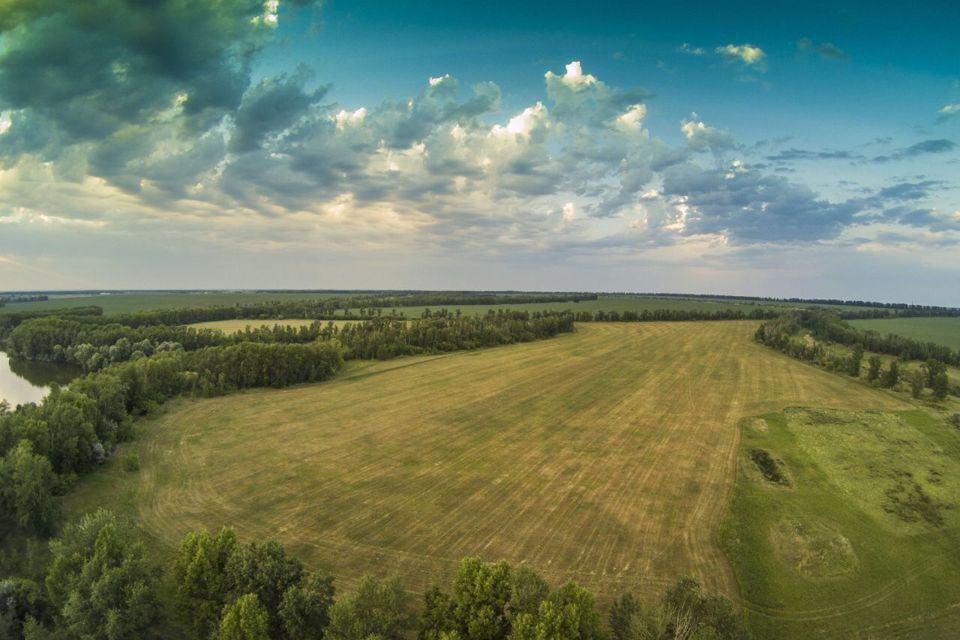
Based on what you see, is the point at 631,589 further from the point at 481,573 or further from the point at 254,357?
the point at 254,357

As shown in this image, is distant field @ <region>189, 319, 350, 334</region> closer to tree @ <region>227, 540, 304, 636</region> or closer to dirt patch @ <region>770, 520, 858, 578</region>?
tree @ <region>227, 540, 304, 636</region>

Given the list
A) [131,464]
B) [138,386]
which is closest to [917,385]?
Result: [131,464]

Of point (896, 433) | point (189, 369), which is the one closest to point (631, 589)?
point (896, 433)

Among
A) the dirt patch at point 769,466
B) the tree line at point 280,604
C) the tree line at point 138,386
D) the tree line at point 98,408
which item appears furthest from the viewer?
the dirt patch at point 769,466

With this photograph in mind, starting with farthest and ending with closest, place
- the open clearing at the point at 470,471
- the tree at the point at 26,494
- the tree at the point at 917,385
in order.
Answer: the tree at the point at 917,385 < the tree at the point at 26,494 < the open clearing at the point at 470,471

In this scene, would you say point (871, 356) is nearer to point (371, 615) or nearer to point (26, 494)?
point (371, 615)

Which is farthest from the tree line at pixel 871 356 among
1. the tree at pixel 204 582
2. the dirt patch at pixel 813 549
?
the tree at pixel 204 582

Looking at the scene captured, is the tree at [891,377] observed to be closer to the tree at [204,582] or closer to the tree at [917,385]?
the tree at [917,385]

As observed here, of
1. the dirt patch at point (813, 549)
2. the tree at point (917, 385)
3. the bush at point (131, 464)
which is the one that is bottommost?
the bush at point (131, 464)

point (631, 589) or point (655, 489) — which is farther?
point (655, 489)
